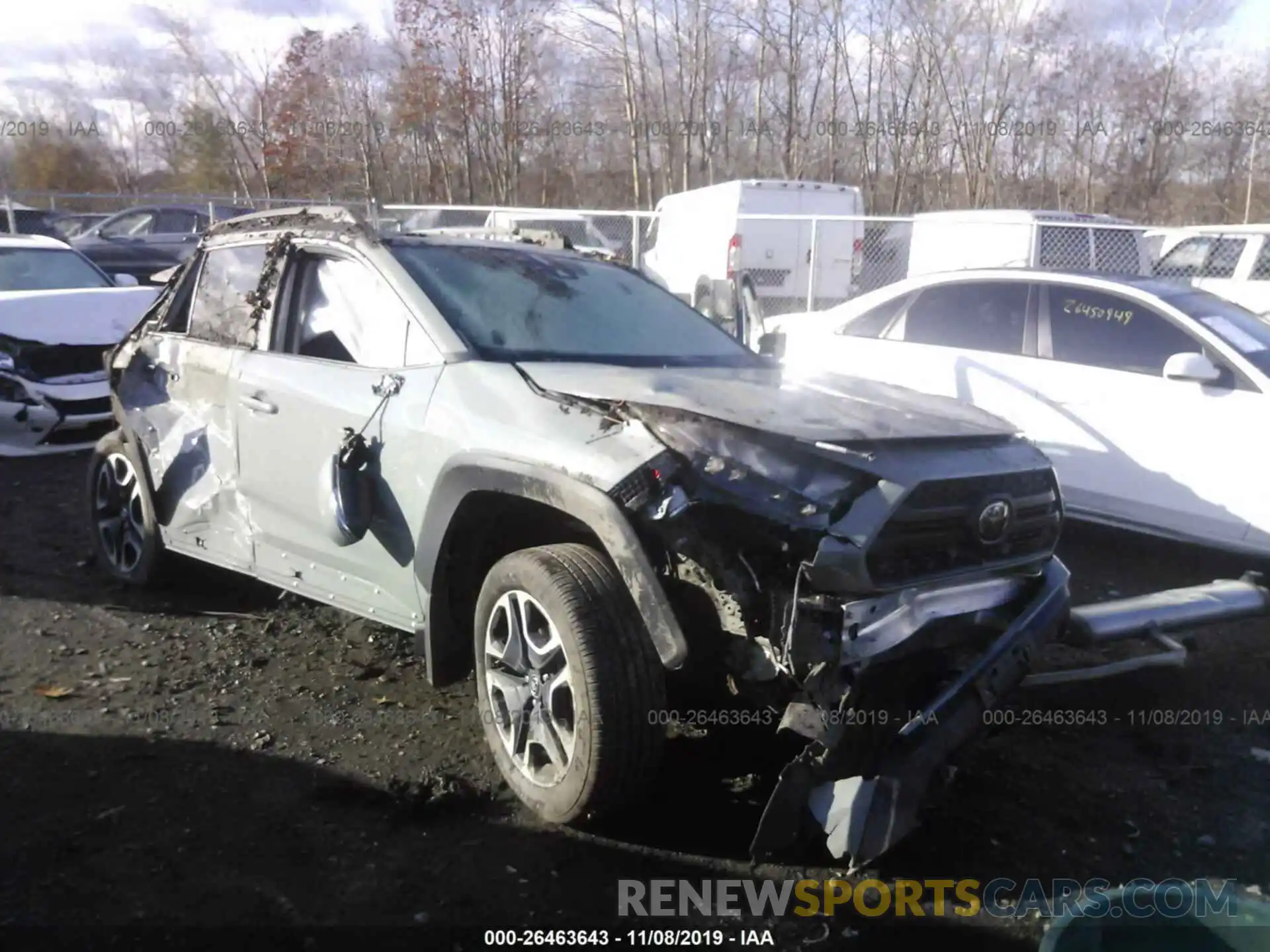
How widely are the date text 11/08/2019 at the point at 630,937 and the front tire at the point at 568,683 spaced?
1.24 ft

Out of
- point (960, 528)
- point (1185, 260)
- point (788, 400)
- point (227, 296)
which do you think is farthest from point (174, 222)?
point (960, 528)

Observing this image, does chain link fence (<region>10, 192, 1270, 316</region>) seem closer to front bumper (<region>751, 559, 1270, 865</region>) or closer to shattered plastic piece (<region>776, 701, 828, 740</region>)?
front bumper (<region>751, 559, 1270, 865</region>)

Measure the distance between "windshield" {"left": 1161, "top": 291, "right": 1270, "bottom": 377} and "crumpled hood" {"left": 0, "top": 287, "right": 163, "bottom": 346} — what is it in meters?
6.92

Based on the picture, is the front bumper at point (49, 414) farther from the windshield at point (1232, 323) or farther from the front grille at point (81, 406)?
the windshield at point (1232, 323)

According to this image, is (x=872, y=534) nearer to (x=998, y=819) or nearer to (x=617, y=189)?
(x=998, y=819)

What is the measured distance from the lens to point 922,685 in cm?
320

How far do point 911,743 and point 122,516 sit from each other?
4188 mm

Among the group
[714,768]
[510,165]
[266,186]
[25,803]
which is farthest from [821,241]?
[266,186]

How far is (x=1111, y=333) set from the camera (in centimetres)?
640

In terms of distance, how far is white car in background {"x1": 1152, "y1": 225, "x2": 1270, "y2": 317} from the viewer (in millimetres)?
10852

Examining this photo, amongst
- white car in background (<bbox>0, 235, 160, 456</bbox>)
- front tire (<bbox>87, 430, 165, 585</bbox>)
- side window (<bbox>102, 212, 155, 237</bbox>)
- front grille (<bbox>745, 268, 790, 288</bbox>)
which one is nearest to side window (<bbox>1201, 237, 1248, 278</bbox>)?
front grille (<bbox>745, 268, 790, 288</bbox>)

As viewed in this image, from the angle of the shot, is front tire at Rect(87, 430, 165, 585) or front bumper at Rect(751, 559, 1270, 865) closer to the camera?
front bumper at Rect(751, 559, 1270, 865)

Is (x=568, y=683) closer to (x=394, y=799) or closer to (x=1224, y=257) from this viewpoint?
(x=394, y=799)

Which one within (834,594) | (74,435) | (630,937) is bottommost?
(630,937)
